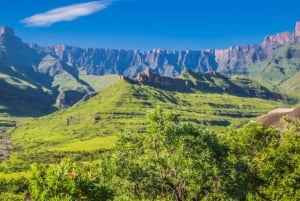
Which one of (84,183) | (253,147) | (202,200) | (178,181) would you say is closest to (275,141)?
(253,147)

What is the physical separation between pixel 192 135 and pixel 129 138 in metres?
8.74

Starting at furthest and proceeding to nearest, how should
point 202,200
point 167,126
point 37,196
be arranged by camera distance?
point 202,200 < point 167,126 < point 37,196

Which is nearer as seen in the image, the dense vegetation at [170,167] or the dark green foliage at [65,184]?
the dark green foliage at [65,184]

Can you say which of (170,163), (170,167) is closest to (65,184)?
(170,163)

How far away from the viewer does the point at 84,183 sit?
4947 centimetres

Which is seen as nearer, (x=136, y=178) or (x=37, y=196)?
(x=37, y=196)

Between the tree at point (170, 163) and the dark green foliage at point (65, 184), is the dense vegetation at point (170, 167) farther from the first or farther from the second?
the dark green foliage at point (65, 184)

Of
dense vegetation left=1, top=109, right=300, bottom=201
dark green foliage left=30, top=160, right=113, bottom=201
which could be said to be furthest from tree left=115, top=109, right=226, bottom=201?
dark green foliage left=30, top=160, right=113, bottom=201

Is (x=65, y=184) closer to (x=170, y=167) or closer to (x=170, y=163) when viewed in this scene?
(x=170, y=163)

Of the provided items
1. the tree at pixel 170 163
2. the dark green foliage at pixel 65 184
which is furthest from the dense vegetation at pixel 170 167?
the dark green foliage at pixel 65 184

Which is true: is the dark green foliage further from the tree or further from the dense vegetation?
the tree

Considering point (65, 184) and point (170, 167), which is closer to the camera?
point (65, 184)

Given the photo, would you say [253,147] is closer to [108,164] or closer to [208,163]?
[208,163]

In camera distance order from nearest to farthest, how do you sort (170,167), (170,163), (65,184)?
(65,184) < (170,163) < (170,167)
